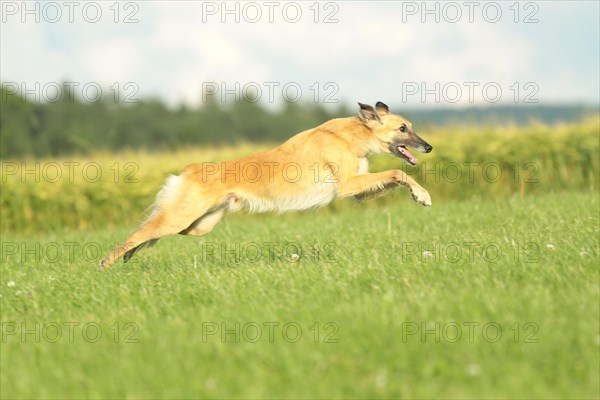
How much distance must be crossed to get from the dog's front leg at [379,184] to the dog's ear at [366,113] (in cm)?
71

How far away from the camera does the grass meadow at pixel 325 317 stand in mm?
4195

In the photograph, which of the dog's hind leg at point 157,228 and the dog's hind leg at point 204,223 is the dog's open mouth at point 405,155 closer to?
the dog's hind leg at point 204,223

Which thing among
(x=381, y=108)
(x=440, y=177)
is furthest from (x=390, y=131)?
(x=440, y=177)

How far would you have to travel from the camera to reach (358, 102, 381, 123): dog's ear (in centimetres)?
861

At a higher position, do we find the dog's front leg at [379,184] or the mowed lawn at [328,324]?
the dog's front leg at [379,184]

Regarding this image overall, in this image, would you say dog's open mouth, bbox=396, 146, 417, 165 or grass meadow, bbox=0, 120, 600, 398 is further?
dog's open mouth, bbox=396, 146, 417, 165

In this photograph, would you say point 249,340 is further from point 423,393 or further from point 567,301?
point 567,301

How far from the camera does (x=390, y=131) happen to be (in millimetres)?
8734

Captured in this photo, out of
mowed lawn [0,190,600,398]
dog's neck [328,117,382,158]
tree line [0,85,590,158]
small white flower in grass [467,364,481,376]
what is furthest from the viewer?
tree line [0,85,590,158]

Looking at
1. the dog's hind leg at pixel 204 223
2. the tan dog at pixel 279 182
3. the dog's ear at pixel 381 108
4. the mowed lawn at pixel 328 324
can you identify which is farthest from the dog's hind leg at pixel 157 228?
the dog's ear at pixel 381 108

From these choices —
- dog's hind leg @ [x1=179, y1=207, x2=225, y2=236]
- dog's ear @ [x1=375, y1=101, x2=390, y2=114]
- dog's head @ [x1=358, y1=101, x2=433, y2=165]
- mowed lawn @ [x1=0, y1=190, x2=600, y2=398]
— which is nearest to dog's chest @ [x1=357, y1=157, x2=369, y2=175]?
dog's head @ [x1=358, y1=101, x2=433, y2=165]

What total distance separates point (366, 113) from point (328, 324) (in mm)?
4194

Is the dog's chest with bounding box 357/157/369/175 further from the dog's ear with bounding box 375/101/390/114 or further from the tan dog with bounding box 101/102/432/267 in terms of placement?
the dog's ear with bounding box 375/101/390/114

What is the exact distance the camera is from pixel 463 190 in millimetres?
17172
